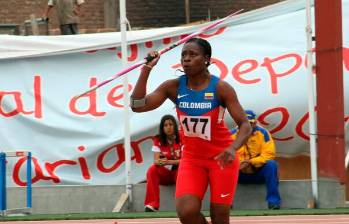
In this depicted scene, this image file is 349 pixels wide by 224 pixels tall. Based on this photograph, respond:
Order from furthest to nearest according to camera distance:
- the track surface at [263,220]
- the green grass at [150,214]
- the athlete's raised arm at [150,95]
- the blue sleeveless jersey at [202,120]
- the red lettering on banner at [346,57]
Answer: the red lettering on banner at [346,57], the green grass at [150,214], the track surface at [263,220], the athlete's raised arm at [150,95], the blue sleeveless jersey at [202,120]

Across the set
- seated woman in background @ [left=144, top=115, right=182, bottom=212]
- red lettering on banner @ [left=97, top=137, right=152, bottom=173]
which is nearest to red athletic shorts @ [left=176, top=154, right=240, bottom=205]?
seated woman in background @ [left=144, top=115, right=182, bottom=212]

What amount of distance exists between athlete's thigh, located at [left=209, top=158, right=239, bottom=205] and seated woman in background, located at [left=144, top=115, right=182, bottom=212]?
15.4 feet

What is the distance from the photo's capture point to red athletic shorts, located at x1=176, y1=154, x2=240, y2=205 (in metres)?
8.29

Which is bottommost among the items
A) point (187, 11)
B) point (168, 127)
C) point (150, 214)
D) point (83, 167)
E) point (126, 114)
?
point (150, 214)

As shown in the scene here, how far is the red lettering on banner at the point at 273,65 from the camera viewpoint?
13.8 metres

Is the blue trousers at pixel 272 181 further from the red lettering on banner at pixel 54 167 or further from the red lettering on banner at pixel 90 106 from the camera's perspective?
the red lettering on banner at pixel 54 167

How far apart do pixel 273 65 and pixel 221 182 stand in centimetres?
580

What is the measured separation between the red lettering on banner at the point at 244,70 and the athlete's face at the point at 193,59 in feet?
18.3

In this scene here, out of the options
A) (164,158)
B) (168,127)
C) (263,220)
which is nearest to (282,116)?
(168,127)

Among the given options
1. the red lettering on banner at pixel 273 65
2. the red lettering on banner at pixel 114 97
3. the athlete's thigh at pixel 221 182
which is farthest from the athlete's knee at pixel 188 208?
the red lettering on banner at pixel 114 97

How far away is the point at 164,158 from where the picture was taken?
1323 centimetres

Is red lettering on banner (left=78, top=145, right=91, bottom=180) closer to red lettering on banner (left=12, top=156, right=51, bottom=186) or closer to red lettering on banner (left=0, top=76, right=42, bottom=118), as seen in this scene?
red lettering on banner (left=12, top=156, right=51, bottom=186)

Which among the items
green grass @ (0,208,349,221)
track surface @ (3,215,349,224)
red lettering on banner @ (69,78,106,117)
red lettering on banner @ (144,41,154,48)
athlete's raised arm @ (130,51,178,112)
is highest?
red lettering on banner @ (144,41,154,48)

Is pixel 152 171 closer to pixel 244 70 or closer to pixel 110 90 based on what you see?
pixel 110 90
